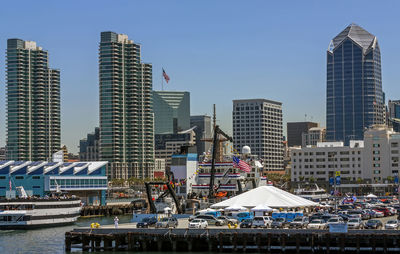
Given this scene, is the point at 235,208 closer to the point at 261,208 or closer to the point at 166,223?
the point at 261,208

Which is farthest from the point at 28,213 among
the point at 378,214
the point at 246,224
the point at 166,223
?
the point at 378,214

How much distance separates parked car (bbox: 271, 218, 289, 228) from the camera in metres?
77.9

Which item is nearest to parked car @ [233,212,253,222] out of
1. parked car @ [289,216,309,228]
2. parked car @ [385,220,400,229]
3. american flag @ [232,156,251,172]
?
parked car @ [289,216,309,228]

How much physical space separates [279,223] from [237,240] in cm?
617

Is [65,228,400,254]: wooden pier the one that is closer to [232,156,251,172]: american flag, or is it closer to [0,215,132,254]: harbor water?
[0,215,132,254]: harbor water

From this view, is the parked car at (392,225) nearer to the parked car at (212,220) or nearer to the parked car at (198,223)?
the parked car at (212,220)

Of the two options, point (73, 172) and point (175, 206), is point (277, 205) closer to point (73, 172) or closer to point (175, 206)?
point (175, 206)

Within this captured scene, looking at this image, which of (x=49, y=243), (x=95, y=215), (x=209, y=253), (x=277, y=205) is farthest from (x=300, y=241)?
(x=95, y=215)

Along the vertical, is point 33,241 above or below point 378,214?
below

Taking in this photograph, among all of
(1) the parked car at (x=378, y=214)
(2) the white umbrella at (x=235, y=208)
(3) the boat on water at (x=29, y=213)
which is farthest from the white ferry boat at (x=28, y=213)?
(1) the parked car at (x=378, y=214)

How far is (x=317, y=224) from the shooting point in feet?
254

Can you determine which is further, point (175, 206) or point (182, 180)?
point (182, 180)

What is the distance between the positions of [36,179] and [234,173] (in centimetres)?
5344

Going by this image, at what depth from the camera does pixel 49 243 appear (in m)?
92.4
